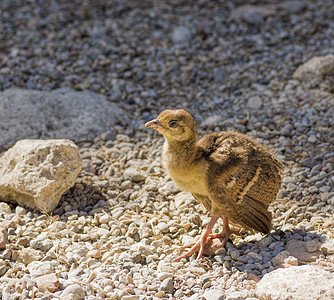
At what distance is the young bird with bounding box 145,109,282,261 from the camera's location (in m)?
4.15

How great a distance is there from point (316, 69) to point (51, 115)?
3559 millimetres

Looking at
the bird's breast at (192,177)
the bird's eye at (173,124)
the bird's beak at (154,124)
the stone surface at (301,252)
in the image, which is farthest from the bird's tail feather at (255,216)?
the bird's beak at (154,124)

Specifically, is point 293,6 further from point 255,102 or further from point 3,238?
point 3,238

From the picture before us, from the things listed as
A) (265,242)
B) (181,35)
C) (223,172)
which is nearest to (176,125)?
(223,172)

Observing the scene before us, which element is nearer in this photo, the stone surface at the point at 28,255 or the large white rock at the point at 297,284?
the large white rock at the point at 297,284

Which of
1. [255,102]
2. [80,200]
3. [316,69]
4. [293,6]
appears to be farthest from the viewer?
[293,6]

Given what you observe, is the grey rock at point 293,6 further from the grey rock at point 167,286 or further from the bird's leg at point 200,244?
the grey rock at point 167,286

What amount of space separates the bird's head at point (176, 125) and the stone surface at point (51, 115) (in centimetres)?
206

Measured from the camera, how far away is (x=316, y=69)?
668 centimetres

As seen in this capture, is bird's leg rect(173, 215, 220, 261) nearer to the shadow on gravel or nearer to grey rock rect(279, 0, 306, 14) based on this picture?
the shadow on gravel

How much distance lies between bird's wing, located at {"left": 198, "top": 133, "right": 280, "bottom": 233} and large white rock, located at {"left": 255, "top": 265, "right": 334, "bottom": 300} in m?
0.71

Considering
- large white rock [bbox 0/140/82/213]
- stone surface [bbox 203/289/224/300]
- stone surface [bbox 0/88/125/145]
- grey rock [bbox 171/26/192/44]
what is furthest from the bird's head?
grey rock [bbox 171/26/192/44]

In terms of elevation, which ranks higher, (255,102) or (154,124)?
(154,124)

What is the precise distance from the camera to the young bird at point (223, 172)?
4.15 meters
